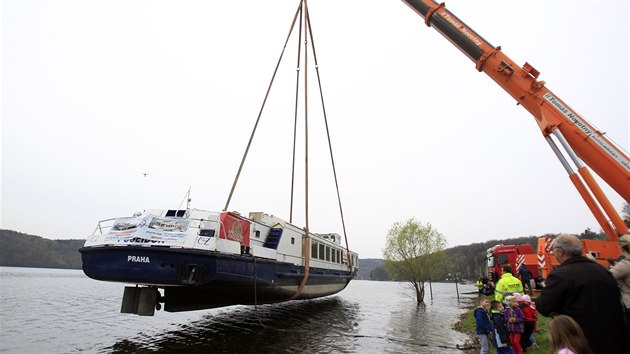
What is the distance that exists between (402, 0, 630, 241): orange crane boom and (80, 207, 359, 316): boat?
32.2 feet

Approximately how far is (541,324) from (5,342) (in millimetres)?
16437

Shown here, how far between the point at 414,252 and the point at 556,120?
760 inches

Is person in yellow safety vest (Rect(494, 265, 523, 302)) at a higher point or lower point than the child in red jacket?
higher

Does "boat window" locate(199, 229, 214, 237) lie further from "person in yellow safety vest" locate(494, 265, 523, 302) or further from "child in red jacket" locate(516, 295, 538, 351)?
"child in red jacket" locate(516, 295, 538, 351)

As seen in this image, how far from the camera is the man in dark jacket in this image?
9.62 ft

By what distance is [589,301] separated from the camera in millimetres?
2986

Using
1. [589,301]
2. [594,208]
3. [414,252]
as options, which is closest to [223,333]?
[589,301]

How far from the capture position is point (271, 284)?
41.2 ft

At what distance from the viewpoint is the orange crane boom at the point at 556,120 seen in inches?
378

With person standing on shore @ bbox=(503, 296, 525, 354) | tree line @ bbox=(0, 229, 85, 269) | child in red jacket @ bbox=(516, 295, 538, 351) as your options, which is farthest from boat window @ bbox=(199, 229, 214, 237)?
tree line @ bbox=(0, 229, 85, 269)

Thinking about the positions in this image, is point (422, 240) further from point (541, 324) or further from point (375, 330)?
point (541, 324)

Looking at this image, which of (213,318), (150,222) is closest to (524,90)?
(150,222)

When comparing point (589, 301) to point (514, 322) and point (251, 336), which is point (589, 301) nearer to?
point (514, 322)

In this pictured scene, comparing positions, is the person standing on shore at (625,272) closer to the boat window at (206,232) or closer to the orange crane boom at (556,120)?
the orange crane boom at (556,120)
